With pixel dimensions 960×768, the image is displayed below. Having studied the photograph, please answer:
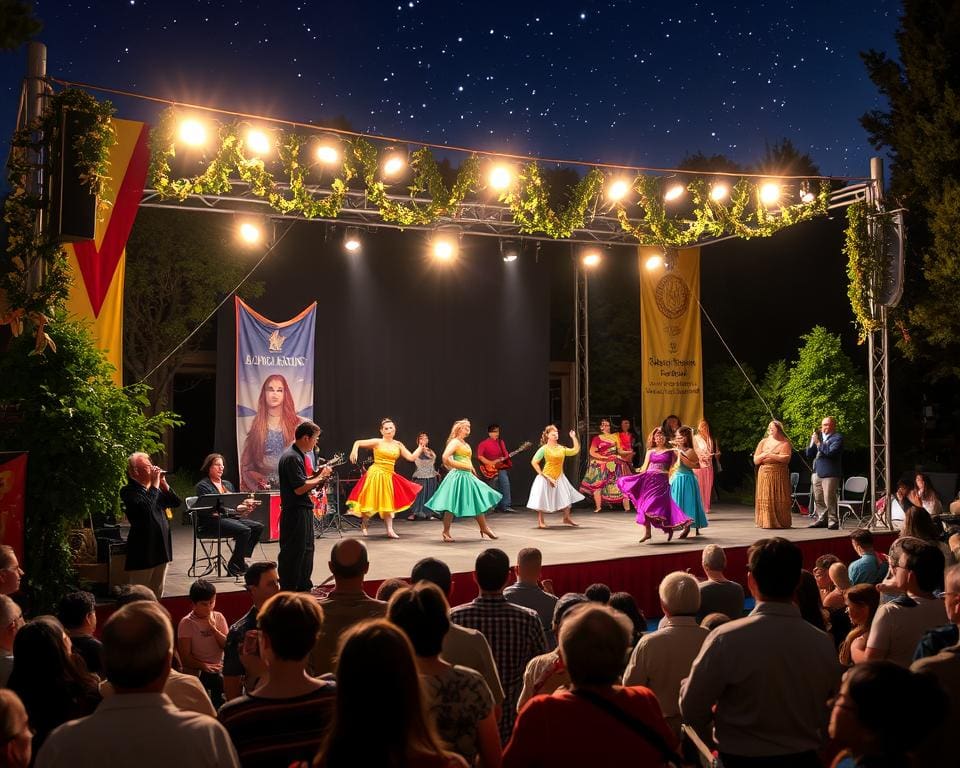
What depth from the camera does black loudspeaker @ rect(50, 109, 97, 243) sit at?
22.7ft

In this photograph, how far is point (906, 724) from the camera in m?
1.91

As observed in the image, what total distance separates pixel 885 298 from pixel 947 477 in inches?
113

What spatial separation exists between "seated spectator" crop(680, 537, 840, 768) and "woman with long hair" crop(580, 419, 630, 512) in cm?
1258

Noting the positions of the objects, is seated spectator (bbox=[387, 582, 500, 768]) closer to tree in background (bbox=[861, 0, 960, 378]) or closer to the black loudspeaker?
the black loudspeaker

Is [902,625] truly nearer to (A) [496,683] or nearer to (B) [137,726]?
(A) [496,683]

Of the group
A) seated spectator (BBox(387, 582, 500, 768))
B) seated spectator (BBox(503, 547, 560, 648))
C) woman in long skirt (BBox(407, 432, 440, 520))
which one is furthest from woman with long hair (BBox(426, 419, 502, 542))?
seated spectator (BBox(387, 582, 500, 768))

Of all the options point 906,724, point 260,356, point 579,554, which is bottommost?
point 579,554

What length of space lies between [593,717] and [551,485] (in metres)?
11.2

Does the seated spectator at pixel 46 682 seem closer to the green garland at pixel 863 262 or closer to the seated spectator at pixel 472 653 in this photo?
the seated spectator at pixel 472 653

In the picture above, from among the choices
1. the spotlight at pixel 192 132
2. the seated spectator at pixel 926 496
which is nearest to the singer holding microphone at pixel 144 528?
the spotlight at pixel 192 132

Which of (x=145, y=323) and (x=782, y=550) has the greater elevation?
(x=145, y=323)

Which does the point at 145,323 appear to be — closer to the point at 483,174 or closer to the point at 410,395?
the point at 410,395

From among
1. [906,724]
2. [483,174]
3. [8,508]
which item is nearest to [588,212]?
[483,174]

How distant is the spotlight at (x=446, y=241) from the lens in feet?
46.5
